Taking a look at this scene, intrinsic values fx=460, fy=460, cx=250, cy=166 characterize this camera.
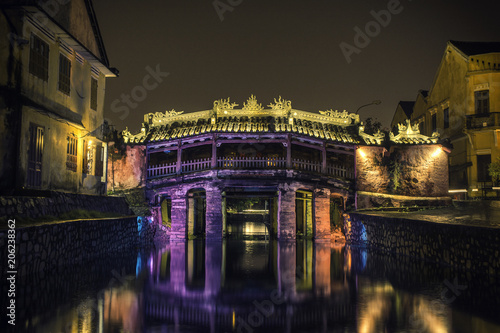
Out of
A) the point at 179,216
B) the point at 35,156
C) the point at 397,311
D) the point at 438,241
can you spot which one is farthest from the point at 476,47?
the point at 397,311

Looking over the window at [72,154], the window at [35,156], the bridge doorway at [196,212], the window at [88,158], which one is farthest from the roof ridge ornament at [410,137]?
the window at [35,156]

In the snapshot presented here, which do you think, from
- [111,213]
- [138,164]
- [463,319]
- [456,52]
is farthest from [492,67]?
[463,319]

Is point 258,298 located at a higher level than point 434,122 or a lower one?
lower

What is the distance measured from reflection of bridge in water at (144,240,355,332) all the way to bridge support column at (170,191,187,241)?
→ 10772 mm

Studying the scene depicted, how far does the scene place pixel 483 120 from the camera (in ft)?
107

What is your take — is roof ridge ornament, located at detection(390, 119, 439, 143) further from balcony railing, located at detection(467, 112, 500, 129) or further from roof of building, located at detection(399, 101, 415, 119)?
roof of building, located at detection(399, 101, 415, 119)

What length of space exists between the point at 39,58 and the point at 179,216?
1383 centimetres

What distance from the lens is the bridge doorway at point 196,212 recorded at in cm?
3005

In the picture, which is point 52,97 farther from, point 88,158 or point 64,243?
point 64,243

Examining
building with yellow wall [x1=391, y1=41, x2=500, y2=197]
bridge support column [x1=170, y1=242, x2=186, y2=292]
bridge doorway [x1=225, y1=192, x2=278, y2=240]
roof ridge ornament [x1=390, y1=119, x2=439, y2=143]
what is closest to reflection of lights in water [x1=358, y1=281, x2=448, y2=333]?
bridge support column [x1=170, y1=242, x2=186, y2=292]

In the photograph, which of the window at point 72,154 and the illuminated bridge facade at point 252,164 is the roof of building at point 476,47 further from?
the window at point 72,154

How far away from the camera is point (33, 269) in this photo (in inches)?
459

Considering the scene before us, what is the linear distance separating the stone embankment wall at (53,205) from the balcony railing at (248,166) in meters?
6.92

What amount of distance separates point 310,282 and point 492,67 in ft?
89.8
